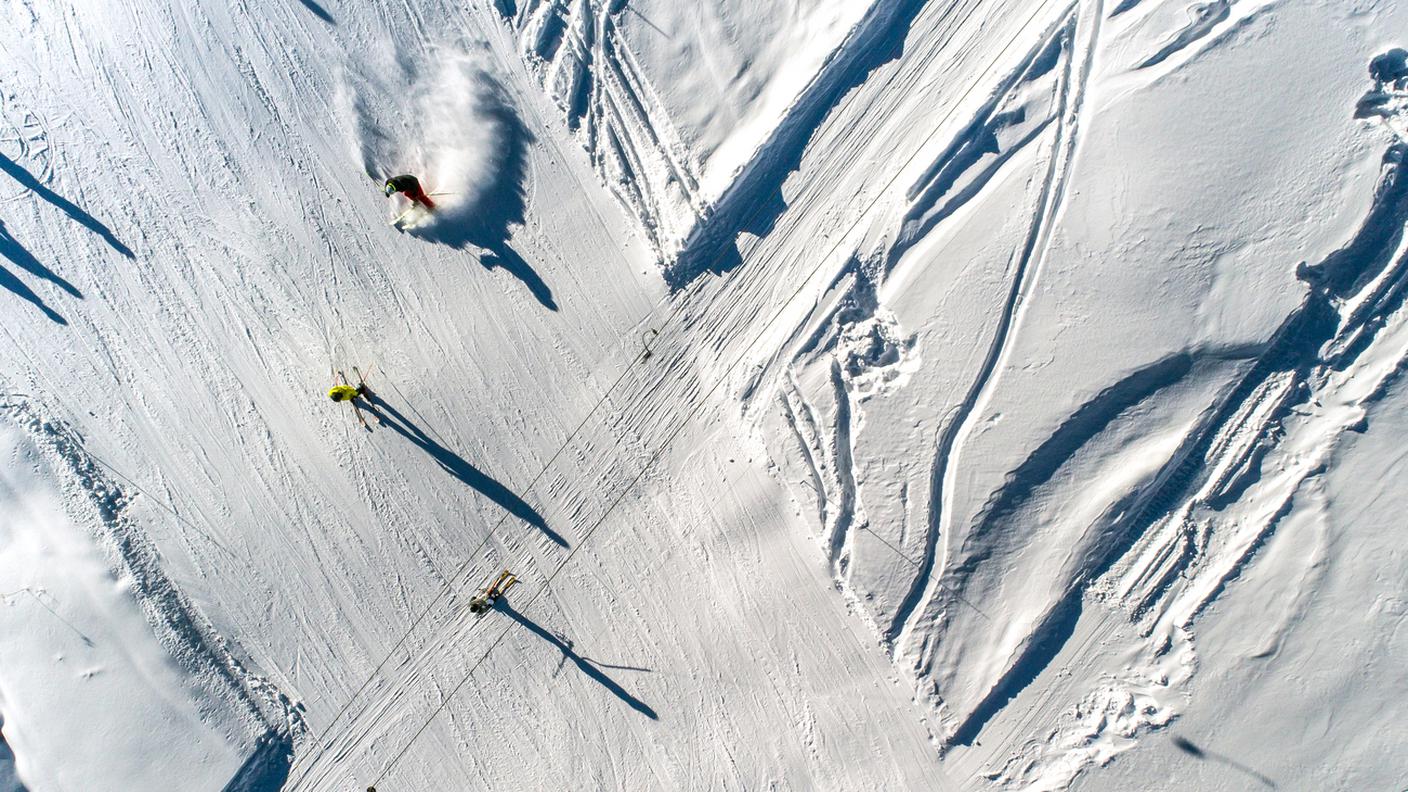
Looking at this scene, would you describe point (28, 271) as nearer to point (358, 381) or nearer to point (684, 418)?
point (358, 381)

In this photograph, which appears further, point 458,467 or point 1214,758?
point 458,467

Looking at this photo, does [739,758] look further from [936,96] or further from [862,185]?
[936,96]

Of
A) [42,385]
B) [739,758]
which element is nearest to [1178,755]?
[739,758]

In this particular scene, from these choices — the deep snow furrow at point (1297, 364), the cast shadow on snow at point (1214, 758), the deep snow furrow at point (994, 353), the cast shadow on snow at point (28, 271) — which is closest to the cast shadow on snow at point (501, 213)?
the cast shadow on snow at point (28, 271)

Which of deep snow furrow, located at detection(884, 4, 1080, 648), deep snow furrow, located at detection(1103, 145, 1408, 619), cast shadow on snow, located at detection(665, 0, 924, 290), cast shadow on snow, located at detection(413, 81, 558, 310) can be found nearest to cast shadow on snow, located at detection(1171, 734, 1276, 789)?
deep snow furrow, located at detection(1103, 145, 1408, 619)

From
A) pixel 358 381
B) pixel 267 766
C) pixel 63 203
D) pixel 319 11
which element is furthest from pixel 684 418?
pixel 63 203

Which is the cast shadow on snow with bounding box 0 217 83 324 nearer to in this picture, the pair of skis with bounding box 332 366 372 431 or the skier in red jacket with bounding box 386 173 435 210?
the pair of skis with bounding box 332 366 372 431
